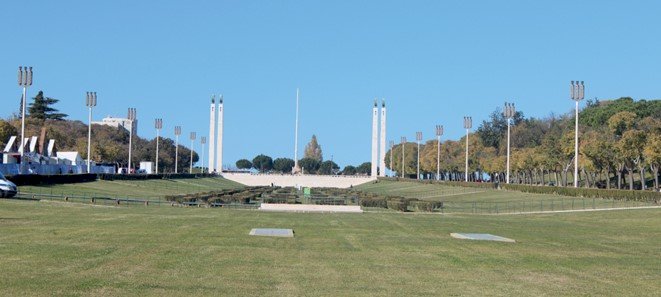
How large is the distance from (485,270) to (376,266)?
215 centimetres

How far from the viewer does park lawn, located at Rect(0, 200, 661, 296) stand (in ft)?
50.1

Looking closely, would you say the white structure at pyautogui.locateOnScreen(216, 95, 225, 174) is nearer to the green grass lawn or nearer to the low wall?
the low wall

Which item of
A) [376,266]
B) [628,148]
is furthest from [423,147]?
[376,266]

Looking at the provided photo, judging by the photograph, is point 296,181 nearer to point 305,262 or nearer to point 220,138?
point 220,138

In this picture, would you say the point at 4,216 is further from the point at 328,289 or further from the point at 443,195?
the point at 443,195

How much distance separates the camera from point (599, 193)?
237ft

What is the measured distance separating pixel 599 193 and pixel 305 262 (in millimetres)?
57132

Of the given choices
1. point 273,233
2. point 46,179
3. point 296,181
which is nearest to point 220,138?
point 296,181

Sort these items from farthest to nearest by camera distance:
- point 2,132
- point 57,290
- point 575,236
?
1. point 2,132
2. point 575,236
3. point 57,290

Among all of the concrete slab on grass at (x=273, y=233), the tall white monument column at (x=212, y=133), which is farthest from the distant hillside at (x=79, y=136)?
the concrete slab on grass at (x=273, y=233)

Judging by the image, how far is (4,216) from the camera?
32969mm

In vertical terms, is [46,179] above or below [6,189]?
above

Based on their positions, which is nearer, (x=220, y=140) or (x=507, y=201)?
(x=507, y=201)

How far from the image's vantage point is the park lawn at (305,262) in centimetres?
1527
